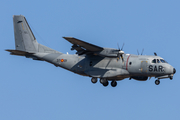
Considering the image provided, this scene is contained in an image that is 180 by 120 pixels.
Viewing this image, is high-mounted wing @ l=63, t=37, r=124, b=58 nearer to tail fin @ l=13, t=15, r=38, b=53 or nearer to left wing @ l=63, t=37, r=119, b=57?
left wing @ l=63, t=37, r=119, b=57

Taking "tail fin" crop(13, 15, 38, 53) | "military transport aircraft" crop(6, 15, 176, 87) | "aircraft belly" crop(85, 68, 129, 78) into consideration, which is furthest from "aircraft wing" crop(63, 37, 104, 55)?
"tail fin" crop(13, 15, 38, 53)

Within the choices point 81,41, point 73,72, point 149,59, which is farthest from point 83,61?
point 149,59

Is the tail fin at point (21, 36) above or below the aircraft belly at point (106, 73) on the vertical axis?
above

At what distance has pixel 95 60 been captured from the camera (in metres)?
30.5

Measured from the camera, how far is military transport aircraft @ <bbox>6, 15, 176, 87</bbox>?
94.6ft

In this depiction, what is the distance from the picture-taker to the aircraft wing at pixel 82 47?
27.3 meters

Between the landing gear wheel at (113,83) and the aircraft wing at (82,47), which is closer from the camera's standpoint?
the aircraft wing at (82,47)

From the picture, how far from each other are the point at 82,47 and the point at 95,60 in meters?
2.32

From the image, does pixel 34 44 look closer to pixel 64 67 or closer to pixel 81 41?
pixel 64 67

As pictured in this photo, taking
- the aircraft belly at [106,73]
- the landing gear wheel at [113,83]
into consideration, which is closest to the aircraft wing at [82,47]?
the aircraft belly at [106,73]

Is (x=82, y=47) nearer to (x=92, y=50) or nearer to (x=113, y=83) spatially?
(x=92, y=50)

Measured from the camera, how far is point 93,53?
29.3 meters

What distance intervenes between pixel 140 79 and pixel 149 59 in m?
2.63

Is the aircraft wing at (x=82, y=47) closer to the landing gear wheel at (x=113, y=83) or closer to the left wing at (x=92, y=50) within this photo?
the left wing at (x=92, y=50)
